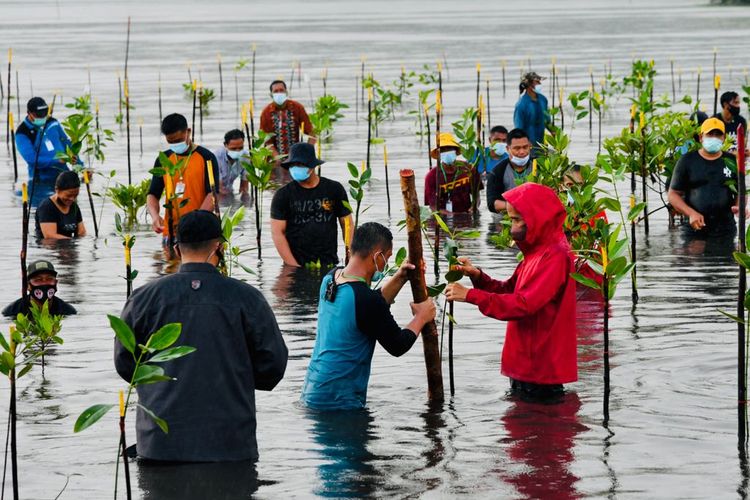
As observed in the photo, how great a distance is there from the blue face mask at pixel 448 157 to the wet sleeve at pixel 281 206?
3.37 meters

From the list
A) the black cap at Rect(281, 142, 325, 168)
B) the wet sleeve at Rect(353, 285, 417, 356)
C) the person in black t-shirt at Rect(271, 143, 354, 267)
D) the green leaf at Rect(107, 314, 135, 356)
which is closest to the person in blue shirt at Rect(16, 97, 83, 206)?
the person in black t-shirt at Rect(271, 143, 354, 267)

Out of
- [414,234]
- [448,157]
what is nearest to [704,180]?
[448,157]

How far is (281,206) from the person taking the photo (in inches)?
483

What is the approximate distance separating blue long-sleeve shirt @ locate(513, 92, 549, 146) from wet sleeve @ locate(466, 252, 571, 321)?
10918 mm

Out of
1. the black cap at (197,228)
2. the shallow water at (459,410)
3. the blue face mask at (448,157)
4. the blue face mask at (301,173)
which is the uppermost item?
the blue face mask at (448,157)

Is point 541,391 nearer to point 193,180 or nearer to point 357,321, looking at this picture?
point 357,321

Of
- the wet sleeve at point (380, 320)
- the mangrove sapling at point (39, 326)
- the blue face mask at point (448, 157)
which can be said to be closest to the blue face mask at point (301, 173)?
the mangrove sapling at point (39, 326)

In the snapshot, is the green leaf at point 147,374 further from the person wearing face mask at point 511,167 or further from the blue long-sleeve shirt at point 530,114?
the blue long-sleeve shirt at point 530,114

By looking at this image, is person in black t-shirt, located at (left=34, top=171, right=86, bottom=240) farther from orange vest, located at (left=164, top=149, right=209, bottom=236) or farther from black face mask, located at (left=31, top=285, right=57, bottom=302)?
black face mask, located at (left=31, top=285, right=57, bottom=302)

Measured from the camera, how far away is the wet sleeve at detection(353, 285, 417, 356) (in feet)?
24.8

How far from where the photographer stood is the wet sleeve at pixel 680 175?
1404 cm

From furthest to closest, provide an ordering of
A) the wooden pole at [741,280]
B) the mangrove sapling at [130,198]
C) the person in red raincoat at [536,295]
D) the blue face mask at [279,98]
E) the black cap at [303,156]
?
the blue face mask at [279,98], the mangrove sapling at [130,198], the black cap at [303,156], the person in red raincoat at [536,295], the wooden pole at [741,280]

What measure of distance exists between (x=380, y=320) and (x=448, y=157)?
7965 mm

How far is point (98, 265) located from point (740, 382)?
8.45 metres
